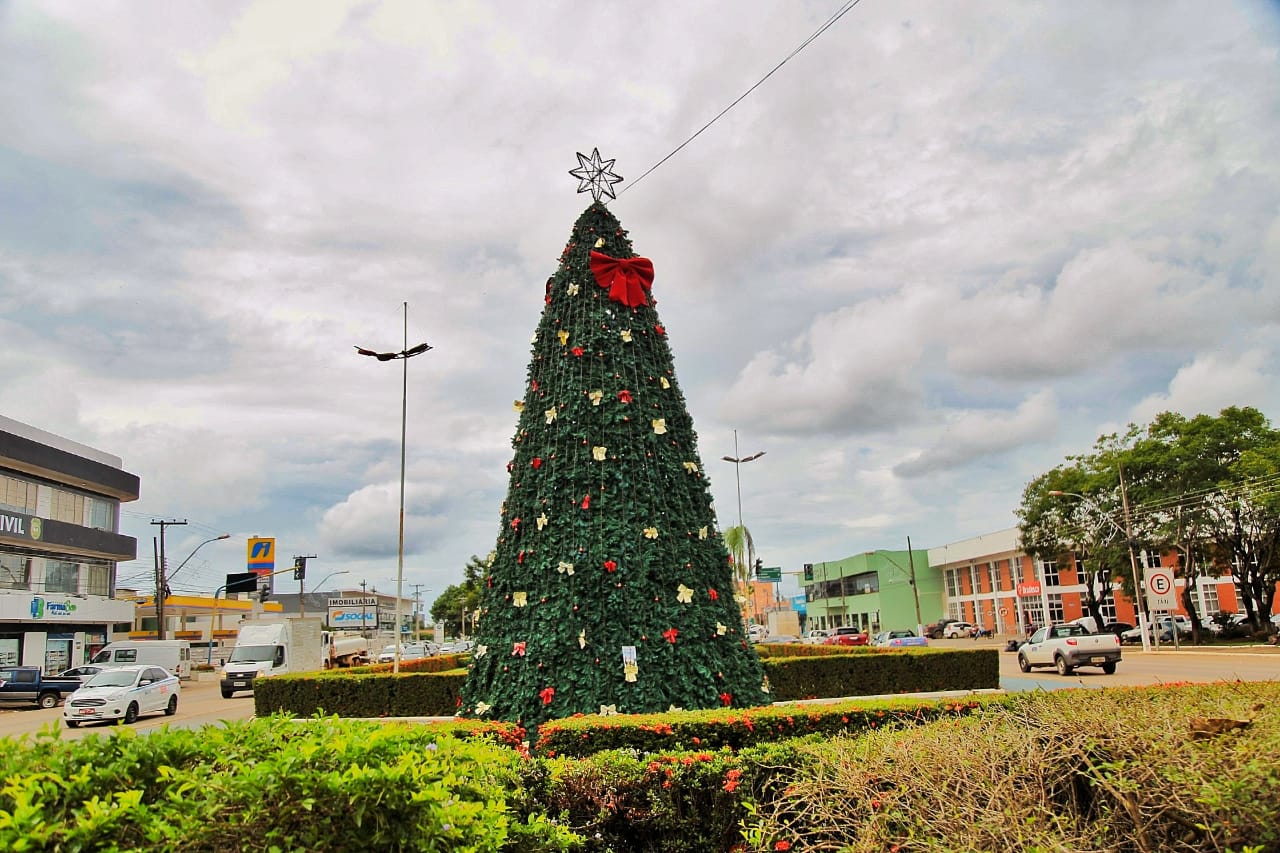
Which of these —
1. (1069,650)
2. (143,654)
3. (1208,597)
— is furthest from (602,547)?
(1208,597)

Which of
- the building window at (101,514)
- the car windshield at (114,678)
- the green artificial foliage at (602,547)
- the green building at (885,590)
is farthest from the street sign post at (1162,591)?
the building window at (101,514)

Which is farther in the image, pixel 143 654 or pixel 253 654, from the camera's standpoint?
pixel 143 654

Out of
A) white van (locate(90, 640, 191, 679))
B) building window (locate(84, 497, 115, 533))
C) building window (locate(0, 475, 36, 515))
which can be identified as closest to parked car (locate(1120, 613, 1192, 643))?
white van (locate(90, 640, 191, 679))

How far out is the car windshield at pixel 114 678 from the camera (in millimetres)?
21062

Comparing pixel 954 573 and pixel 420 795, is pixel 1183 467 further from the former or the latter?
pixel 420 795

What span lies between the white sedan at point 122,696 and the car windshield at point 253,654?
15.9 ft

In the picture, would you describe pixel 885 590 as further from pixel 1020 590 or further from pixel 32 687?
pixel 32 687

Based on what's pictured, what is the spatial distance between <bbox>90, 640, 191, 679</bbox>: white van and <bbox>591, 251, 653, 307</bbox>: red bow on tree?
1145 inches

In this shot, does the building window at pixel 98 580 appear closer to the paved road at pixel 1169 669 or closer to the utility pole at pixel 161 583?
the utility pole at pixel 161 583

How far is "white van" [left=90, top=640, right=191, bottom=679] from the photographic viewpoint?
31797 mm

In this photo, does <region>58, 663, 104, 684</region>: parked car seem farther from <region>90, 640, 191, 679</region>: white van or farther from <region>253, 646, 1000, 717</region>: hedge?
<region>253, 646, 1000, 717</region>: hedge

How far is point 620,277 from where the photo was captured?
10.1 m

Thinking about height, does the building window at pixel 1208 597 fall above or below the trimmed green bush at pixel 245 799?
below

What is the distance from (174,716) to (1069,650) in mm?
23770
